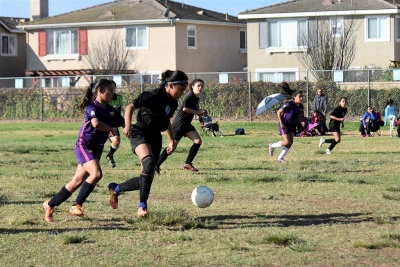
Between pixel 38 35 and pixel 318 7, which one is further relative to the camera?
pixel 38 35

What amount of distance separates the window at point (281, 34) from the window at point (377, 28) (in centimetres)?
363

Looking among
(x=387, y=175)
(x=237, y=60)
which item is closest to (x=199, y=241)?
(x=387, y=175)

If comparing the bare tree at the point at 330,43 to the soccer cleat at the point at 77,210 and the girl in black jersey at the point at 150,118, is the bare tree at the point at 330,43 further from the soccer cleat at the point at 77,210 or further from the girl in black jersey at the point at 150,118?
the soccer cleat at the point at 77,210

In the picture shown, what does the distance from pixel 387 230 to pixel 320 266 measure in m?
1.96

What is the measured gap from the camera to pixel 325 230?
945cm

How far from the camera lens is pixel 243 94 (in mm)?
39125

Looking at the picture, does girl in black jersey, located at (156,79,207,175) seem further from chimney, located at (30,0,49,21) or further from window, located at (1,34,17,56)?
window, located at (1,34,17,56)

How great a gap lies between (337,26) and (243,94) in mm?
10812

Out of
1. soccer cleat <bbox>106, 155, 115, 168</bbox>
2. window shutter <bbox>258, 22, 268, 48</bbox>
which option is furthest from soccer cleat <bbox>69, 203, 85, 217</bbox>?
window shutter <bbox>258, 22, 268, 48</bbox>

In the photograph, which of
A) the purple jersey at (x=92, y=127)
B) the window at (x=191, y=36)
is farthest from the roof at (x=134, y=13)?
the purple jersey at (x=92, y=127)

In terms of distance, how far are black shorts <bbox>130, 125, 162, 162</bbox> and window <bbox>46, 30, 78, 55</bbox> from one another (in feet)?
149

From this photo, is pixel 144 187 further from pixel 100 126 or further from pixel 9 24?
pixel 9 24

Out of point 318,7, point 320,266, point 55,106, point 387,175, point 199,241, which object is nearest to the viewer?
point 320,266

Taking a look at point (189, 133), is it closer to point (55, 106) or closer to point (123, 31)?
point (55, 106)
